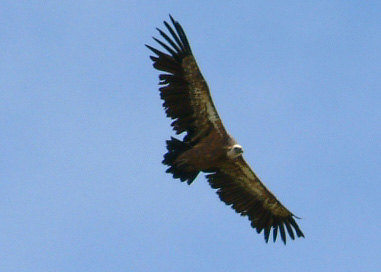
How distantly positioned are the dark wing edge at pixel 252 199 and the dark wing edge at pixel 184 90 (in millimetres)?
1446

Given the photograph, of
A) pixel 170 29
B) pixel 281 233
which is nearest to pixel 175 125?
pixel 170 29

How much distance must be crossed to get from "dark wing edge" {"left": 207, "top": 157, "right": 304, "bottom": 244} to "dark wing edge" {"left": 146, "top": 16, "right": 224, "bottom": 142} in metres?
1.45

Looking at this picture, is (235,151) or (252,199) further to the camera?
(252,199)

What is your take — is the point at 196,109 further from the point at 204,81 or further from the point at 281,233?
the point at 281,233

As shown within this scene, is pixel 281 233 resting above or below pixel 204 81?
below

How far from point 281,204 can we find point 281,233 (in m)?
0.71

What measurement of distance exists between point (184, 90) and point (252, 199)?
3609mm

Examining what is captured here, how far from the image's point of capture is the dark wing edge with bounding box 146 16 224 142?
2533 cm

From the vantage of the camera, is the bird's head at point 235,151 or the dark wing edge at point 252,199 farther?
the dark wing edge at point 252,199

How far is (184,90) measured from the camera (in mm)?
25578

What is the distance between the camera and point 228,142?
25891mm

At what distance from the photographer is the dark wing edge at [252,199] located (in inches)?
1071

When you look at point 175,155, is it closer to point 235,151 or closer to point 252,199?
point 235,151

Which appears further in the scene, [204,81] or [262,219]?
[262,219]
